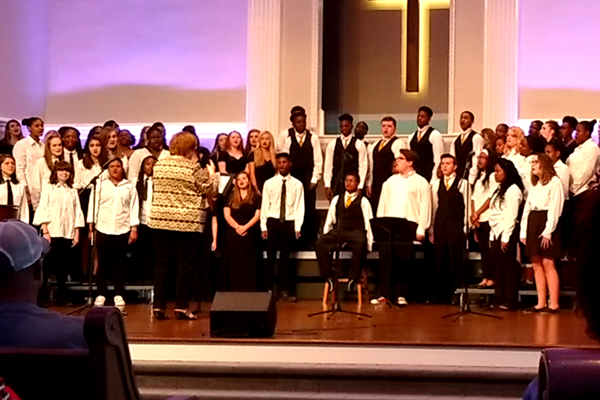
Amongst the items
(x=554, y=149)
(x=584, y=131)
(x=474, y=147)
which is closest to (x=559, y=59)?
(x=474, y=147)

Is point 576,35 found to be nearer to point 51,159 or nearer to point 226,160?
point 226,160

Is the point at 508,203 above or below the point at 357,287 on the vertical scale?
above

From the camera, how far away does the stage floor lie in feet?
18.0

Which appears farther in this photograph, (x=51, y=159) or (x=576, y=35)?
(x=576, y=35)

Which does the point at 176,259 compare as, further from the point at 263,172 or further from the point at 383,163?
the point at 383,163

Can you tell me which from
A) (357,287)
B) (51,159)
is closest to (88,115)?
(51,159)

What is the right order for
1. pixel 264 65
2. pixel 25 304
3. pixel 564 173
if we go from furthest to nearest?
pixel 264 65 → pixel 564 173 → pixel 25 304

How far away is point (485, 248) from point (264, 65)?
15.4 feet

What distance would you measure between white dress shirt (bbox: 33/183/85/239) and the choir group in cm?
1

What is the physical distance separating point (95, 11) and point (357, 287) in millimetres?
6716

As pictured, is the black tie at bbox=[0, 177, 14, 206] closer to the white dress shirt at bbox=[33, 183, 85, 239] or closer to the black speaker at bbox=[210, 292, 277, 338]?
the white dress shirt at bbox=[33, 183, 85, 239]

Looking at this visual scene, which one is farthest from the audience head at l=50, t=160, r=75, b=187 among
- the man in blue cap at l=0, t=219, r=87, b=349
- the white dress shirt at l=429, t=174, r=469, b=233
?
the man in blue cap at l=0, t=219, r=87, b=349

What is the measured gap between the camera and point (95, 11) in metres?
13.0

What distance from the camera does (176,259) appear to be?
6875 mm
